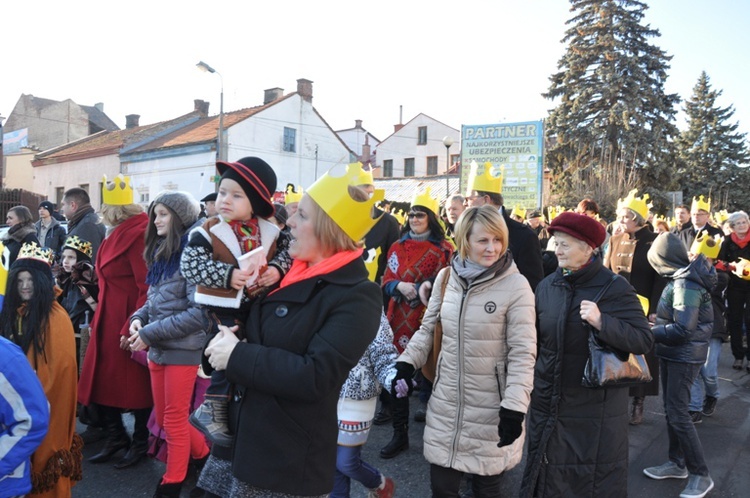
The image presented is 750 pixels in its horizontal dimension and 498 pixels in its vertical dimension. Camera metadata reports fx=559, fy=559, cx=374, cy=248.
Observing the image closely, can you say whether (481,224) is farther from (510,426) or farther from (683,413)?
(683,413)

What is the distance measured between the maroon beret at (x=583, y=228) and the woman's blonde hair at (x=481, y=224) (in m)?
0.34

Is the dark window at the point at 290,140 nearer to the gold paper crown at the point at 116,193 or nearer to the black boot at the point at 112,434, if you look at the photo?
the gold paper crown at the point at 116,193

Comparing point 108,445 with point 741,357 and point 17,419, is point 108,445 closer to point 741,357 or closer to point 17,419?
point 17,419

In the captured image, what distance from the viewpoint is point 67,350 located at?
323 centimetres

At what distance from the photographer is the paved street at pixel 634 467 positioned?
4156 mm

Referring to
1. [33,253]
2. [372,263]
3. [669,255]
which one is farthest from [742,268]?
[33,253]

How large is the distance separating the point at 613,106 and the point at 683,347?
26885mm

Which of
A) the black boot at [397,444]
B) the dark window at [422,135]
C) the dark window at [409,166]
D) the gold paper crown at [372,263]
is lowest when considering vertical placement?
the black boot at [397,444]

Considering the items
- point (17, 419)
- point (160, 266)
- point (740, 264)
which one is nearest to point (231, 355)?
point (17, 419)

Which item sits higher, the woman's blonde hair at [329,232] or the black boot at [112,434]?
the woman's blonde hair at [329,232]

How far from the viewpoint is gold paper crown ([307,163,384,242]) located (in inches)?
83.4

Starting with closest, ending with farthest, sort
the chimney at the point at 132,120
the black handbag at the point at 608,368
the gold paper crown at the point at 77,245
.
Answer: the black handbag at the point at 608,368 → the gold paper crown at the point at 77,245 → the chimney at the point at 132,120

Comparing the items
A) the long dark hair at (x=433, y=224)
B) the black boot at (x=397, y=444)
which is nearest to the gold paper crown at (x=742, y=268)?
the long dark hair at (x=433, y=224)

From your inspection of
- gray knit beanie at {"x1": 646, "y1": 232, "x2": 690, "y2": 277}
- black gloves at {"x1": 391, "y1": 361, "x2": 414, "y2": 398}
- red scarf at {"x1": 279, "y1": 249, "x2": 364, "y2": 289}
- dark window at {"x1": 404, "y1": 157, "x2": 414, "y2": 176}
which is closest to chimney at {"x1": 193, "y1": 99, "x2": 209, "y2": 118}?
dark window at {"x1": 404, "y1": 157, "x2": 414, "y2": 176}
